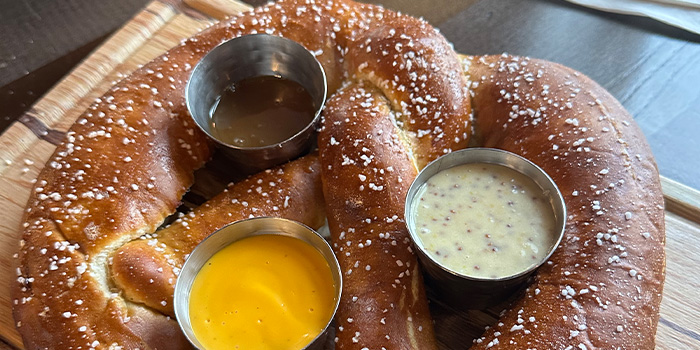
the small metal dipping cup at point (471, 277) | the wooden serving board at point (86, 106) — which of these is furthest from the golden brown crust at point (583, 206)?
the wooden serving board at point (86, 106)

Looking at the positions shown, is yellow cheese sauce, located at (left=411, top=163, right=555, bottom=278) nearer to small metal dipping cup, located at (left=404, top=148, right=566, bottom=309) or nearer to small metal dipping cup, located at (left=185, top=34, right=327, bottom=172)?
small metal dipping cup, located at (left=404, top=148, right=566, bottom=309)

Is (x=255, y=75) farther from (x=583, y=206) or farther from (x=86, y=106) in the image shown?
(x=583, y=206)

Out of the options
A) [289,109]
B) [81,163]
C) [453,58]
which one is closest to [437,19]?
[453,58]

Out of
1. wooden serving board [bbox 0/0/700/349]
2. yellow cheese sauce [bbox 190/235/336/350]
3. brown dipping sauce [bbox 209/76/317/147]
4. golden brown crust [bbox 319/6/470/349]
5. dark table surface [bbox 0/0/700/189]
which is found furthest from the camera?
dark table surface [bbox 0/0/700/189]

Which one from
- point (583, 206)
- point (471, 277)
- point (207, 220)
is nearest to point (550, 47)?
point (583, 206)

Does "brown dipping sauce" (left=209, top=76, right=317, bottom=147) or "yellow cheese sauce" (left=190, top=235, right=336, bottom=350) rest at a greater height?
"brown dipping sauce" (left=209, top=76, right=317, bottom=147)

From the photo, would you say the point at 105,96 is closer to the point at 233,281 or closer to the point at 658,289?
the point at 233,281

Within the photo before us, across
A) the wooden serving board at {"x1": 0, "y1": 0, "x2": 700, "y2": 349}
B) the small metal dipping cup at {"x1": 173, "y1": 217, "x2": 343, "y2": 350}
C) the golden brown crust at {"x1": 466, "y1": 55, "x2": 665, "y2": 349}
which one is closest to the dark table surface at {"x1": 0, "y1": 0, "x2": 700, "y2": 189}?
the wooden serving board at {"x1": 0, "y1": 0, "x2": 700, "y2": 349}
